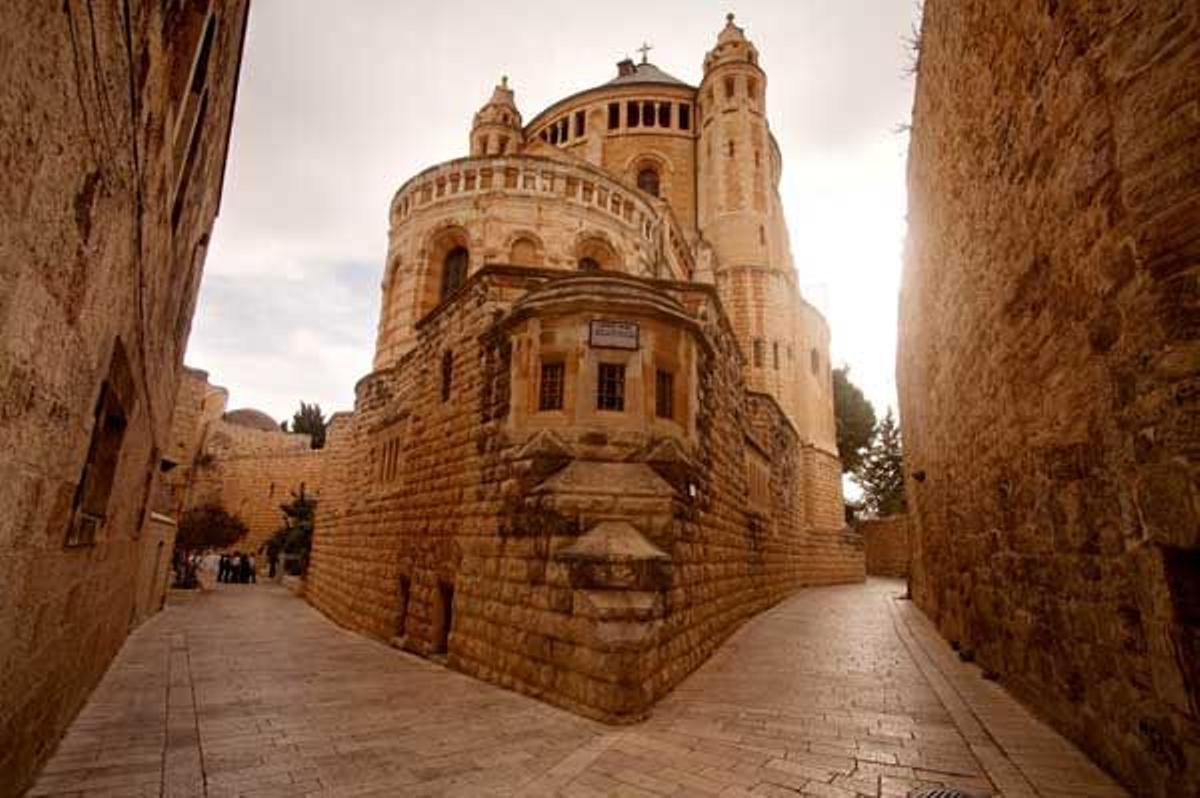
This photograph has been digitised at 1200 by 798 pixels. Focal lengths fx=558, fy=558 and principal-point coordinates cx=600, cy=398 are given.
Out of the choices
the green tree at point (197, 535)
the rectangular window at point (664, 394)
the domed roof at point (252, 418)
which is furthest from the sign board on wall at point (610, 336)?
the domed roof at point (252, 418)

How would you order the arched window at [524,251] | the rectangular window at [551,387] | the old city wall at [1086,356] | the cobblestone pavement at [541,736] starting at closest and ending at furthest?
the old city wall at [1086,356] → the cobblestone pavement at [541,736] → the rectangular window at [551,387] → the arched window at [524,251]

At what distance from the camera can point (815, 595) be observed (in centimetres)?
1800

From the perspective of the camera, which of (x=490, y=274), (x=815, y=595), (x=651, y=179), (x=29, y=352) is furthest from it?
(x=651, y=179)

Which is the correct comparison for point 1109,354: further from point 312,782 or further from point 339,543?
point 339,543

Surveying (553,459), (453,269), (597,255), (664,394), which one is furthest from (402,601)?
(597,255)

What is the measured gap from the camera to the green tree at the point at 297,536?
25983mm

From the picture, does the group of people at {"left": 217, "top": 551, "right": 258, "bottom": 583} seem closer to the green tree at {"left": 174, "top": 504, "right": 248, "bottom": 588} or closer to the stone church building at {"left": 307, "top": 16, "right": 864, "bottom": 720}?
the green tree at {"left": 174, "top": 504, "right": 248, "bottom": 588}

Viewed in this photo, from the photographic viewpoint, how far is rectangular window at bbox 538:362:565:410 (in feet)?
24.5

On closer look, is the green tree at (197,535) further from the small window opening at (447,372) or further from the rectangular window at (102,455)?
the rectangular window at (102,455)

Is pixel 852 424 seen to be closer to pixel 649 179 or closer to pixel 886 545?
pixel 886 545

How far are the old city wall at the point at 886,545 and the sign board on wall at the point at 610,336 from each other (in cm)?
2598

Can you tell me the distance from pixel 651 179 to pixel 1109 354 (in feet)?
94.8

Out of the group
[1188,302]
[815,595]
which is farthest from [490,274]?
[815,595]

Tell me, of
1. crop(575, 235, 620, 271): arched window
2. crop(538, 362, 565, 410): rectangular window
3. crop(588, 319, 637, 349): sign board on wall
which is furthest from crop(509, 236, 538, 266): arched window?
crop(588, 319, 637, 349): sign board on wall
